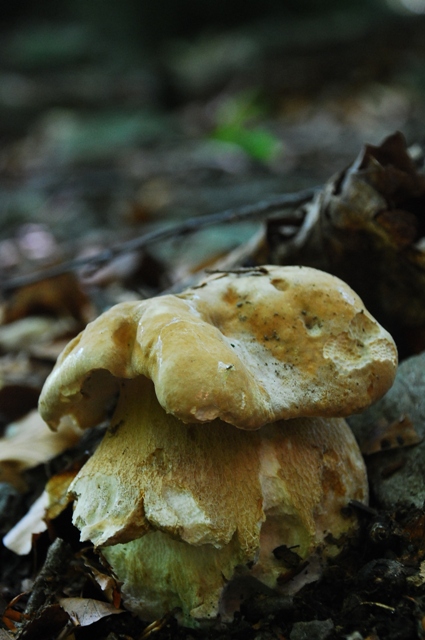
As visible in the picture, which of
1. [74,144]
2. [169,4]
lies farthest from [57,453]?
[169,4]

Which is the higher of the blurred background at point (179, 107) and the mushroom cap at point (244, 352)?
the mushroom cap at point (244, 352)

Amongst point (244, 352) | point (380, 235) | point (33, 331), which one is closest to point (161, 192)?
point (33, 331)

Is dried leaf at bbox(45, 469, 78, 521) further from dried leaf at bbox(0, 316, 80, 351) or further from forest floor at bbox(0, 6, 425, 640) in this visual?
dried leaf at bbox(0, 316, 80, 351)

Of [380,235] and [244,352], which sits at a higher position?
[244,352]

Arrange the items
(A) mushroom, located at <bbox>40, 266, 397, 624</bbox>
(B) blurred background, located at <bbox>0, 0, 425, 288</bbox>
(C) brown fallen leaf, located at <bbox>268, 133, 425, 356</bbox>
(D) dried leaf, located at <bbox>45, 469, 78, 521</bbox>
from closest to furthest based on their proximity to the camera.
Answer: (A) mushroom, located at <bbox>40, 266, 397, 624</bbox>, (D) dried leaf, located at <bbox>45, 469, 78, 521</bbox>, (C) brown fallen leaf, located at <bbox>268, 133, 425, 356</bbox>, (B) blurred background, located at <bbox>0, 0, 425, 288</bbox>

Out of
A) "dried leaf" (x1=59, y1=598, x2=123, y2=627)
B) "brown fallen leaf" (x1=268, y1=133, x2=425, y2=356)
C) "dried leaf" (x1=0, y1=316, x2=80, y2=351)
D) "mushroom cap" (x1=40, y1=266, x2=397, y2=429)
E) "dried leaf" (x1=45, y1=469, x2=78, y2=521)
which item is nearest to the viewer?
"mushroom cap" (x1=40, y1=266, x2=397, y2=429)

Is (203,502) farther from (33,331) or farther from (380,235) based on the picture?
(33,331)

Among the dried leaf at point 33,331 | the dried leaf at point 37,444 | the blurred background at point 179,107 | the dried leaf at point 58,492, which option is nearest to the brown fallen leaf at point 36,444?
the dried leaf at point 37,444

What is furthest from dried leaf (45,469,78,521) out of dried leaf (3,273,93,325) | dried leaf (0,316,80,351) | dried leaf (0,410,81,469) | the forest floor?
dried leaf (3,273,93,325)

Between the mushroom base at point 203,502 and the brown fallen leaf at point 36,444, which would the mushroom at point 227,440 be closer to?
the mushroom base at point 203,502
